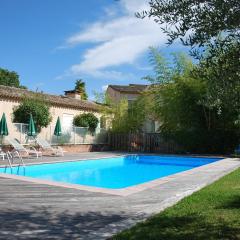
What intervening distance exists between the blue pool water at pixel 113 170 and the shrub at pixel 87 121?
16.8ft

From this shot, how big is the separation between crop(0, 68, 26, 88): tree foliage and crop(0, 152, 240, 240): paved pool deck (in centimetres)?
5185

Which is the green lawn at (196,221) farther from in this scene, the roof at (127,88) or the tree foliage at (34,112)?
the roof at (127,88)

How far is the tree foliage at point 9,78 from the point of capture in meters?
61.0

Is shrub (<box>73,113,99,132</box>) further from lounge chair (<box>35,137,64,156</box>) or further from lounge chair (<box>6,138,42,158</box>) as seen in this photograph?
lounge chair (<box>6,138,42,158</box>)

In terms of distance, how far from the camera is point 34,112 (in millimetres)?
24594

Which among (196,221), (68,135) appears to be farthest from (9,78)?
(196,221)

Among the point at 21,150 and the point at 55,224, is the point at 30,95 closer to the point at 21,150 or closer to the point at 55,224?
the point at 21,150

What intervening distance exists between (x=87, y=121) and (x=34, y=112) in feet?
19.4

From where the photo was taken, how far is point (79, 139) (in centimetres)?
2859

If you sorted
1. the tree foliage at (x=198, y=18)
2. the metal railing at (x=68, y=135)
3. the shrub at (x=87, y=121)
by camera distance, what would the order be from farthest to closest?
the shrub at (x=87, y=121) < the metal railing at (x=68, y=135) < the tree foliage at (x=198, y=18)

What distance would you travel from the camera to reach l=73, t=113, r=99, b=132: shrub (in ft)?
97.3

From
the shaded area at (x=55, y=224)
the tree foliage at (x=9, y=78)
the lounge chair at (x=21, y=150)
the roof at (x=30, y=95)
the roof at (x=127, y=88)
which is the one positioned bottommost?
the shaded area at (x=55, y=224)

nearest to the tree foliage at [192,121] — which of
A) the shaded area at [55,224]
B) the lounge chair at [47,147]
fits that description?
the lounge chair at [47,147]

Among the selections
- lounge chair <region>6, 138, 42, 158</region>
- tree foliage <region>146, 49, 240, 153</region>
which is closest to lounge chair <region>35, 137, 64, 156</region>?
lounge chair <region>6, 138, 42, 158</region>
